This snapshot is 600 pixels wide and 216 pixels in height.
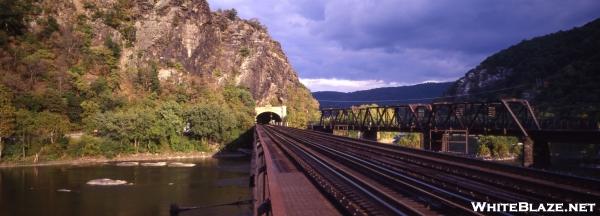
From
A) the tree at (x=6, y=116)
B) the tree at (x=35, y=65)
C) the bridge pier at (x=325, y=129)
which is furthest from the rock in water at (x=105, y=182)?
the bridge pier at (x=325, y=129)

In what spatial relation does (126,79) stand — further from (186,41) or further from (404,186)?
(404,186)

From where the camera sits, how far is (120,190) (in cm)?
4134

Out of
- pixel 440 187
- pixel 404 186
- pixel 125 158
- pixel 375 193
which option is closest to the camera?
pixel 375 193

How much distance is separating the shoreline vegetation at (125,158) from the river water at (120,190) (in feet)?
11.2

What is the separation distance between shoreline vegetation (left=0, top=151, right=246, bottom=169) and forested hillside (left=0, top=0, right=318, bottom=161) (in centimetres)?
117

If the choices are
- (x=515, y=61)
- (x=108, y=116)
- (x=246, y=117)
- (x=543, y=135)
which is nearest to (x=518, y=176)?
(x=543, y=135)

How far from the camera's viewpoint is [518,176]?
16.4m

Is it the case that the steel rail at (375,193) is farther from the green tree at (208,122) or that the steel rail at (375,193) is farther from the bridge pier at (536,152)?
the green tree at (208,122)

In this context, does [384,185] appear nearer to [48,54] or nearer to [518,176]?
[518,176]

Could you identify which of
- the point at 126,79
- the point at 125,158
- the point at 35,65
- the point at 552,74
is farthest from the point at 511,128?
the point at 552,74

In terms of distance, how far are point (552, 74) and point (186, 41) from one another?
351 ft

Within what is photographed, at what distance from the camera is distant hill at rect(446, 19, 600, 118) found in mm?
94188

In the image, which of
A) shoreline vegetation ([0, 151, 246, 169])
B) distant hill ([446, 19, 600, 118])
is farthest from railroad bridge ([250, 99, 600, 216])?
distant hill ([446, 19, 600, 118])

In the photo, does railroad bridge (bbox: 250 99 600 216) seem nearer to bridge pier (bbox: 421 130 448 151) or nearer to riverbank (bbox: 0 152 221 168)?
bridge pier (bbox: 421 130 448 151)
